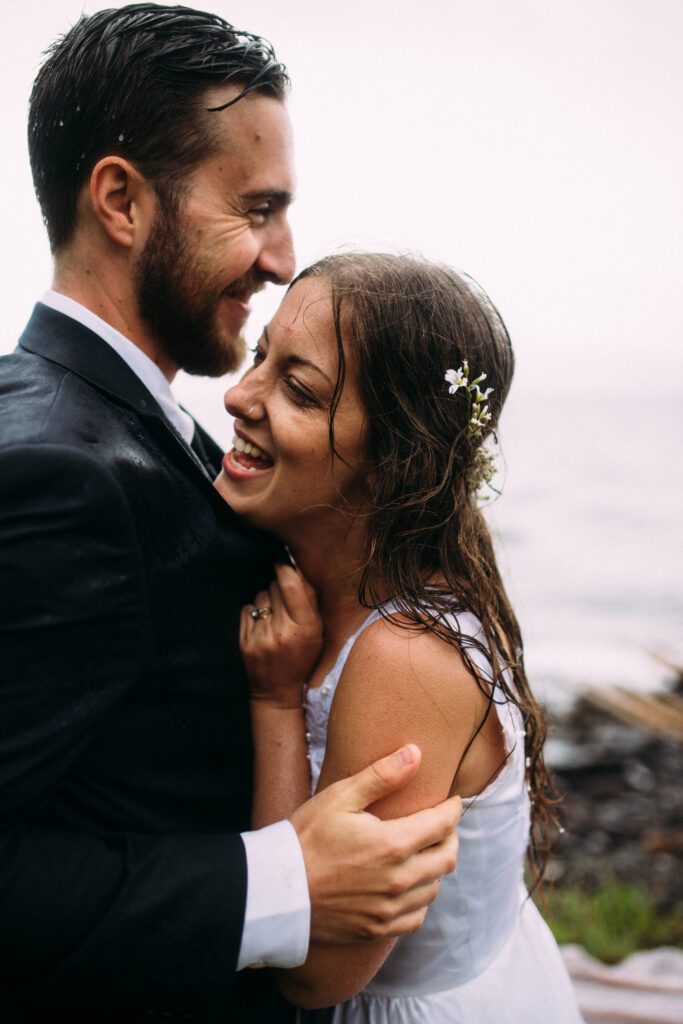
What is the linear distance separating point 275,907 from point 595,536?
Result: 14.4m

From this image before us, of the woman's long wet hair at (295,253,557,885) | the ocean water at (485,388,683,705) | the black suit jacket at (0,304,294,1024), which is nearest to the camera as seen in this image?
the black suit jacket at (0,304,294,1024)

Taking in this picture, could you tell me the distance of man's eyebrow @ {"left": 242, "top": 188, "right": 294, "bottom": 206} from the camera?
2.36m

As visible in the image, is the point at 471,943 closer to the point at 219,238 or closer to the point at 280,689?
the point at 280,689

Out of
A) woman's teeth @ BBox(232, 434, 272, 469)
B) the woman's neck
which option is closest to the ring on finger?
the woman's neck

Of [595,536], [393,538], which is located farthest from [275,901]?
[595,536]

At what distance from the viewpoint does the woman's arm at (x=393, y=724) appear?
5.94 ft

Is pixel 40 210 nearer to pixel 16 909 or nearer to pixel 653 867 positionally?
pixel 16 909

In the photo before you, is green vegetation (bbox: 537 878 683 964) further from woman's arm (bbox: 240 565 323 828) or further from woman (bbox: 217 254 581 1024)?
woman's arm (bbox: 240 565 323 828)

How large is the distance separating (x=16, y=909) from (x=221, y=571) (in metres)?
0.73

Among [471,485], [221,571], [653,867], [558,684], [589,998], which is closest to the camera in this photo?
A: [221,571]

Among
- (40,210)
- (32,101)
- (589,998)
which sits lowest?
(589,998)

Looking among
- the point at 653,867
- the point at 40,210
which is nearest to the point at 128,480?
the point at 40,210

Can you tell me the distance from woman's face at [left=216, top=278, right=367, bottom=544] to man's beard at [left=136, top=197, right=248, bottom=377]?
20cm

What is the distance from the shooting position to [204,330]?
237 cm
